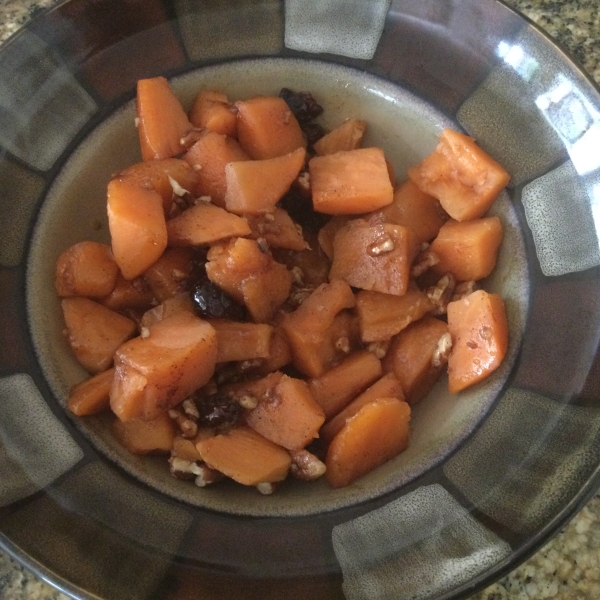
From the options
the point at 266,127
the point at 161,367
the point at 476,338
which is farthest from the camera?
the point at 266,127

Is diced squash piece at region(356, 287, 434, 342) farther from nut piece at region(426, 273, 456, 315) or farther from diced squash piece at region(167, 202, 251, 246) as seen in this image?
diced squash piece at region(167, 202, 251, 246)

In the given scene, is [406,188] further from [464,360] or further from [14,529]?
[14,529]

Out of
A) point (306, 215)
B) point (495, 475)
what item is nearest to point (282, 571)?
point (495, 475)

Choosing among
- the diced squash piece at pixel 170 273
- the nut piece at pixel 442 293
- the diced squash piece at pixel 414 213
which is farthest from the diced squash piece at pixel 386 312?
the diced squash piece at pixel 170 273

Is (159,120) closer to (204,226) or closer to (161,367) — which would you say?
(204,226)

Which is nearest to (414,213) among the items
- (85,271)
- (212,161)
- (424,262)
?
(424,262)
